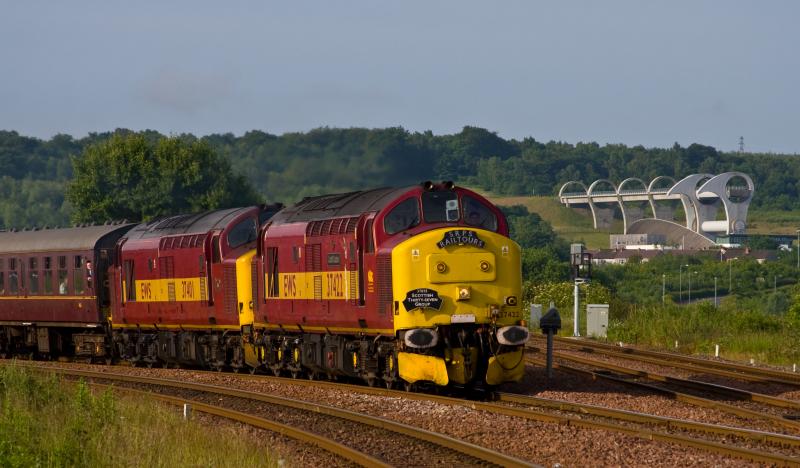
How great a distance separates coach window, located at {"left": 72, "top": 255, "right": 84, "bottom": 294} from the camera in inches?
1378

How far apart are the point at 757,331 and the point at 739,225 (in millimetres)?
151808

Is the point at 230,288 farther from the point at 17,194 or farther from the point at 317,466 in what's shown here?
the point at 17,194

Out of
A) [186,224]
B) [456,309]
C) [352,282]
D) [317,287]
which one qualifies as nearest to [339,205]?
[317,287]

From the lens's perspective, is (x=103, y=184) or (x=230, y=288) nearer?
(x=230, y=288)

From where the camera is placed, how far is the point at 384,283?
70.1 feet

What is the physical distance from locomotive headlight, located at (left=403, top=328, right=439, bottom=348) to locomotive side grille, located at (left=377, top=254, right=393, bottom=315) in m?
0.80

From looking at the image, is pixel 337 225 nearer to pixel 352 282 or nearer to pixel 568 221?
pixel 352 282

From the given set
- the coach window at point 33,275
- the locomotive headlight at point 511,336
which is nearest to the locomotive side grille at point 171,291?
the coach window at point 33,275

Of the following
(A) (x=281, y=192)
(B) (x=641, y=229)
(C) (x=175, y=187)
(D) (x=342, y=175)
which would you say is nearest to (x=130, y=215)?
(C) (x=175, y=187)

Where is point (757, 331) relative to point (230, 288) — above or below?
below

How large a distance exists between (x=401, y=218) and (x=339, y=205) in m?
2.55

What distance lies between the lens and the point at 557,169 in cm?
18125

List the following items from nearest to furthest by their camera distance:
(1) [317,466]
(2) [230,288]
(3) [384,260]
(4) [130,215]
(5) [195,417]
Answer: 1. (1) [317,466]
2. (5) [195,417]
3. (3) [384,260]
4. (2) [230,288]
5. (4) [130,215]

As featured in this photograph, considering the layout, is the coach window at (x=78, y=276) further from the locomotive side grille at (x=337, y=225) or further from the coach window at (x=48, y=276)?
the locomotive side grille at (x=337, y=225)
